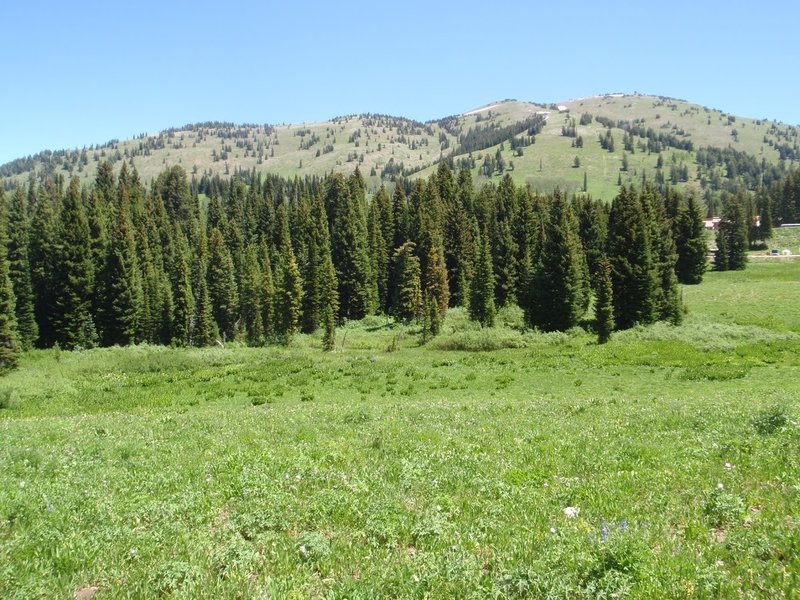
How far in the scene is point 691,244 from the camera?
114m

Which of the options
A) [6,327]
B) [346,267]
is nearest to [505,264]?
[346,267]

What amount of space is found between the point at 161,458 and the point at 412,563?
9232 mm

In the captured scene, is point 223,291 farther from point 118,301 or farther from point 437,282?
point 437,282

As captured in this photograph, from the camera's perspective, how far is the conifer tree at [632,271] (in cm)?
6981

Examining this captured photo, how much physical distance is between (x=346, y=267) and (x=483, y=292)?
33641 mm

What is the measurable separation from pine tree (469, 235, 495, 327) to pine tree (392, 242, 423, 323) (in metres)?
11.9

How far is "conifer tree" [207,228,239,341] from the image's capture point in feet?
335

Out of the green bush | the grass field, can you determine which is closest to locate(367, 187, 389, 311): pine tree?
the grass field

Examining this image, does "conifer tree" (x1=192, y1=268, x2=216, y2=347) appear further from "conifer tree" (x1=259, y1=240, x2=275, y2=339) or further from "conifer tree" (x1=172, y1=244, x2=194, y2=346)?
"conifer tree" (x1=259, y1=240, x2=275, y2=339)

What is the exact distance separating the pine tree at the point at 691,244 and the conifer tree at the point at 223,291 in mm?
97914

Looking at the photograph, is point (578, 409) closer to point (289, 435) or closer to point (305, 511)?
point (289, 435)

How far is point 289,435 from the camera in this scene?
1647cm

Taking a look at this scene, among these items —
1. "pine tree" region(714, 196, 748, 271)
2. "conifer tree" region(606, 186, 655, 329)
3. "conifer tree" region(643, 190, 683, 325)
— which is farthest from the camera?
"pine tree" region(714, 196, 748, 271)

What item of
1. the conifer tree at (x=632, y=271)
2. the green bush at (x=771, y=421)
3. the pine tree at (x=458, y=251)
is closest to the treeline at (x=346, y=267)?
the conifer tree at (x=632, y=271)
